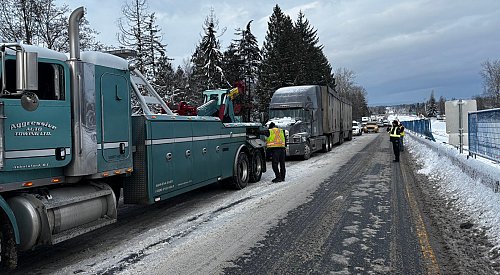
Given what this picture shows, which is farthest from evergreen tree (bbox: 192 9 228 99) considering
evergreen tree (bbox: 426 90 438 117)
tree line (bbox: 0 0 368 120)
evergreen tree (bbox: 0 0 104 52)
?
evergreen tree (bbox: 426 90 438 117)

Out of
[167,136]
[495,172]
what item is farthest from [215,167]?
[495,172]

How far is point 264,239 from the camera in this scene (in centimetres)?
616

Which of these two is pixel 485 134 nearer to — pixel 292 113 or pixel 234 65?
pixel 292 113

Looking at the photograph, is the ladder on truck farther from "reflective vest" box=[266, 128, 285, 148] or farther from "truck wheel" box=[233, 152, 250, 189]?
"reflective vest" box=[266, 128, 285, 148]

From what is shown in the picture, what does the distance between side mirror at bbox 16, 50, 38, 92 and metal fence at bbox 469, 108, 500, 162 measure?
8.75 metres

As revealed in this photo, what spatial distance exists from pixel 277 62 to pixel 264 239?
4055 cm

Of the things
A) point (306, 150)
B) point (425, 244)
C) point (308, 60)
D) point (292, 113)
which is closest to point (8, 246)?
point (425, 244)

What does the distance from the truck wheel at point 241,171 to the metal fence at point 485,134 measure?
19.7 ft

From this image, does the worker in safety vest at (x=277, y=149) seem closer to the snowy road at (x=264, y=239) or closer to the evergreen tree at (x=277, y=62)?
the snowy road at (x=264, y=239)

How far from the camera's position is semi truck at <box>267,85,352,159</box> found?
1838 centimetres

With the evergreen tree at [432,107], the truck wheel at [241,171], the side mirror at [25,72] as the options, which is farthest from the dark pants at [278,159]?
the evergreen tree at [432,107]

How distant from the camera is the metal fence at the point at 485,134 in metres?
8.73

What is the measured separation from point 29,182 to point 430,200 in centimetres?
785

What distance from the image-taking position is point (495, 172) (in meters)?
7.39
